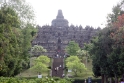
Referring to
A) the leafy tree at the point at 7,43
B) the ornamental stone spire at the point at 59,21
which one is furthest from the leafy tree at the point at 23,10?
the ornamental stone spire at the point at 59,21

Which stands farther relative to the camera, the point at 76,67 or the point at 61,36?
the point at 61,36

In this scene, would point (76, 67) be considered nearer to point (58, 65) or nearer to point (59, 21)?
point (58, 65)

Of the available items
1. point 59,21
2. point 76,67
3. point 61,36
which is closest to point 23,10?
point 76,67

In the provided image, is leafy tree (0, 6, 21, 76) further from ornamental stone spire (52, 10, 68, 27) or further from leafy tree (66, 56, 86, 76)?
ornamental stone spire (52, 10, 68, 27)

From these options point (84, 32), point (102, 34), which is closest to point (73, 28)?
point (84, 32)

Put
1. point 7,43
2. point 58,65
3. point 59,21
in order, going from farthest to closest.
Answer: point 59,21 → point 58,65 → point 7,43

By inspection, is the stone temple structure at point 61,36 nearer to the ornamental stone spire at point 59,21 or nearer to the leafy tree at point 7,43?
the ornamental stone spire at point 59,21

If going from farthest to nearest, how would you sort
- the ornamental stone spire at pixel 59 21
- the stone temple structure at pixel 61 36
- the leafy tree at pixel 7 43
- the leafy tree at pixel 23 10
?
the ornamental stone spire at pixel 59 21
the stone temple structure at pixel 61 36
the leafy tree at pixel 23 10
the leafy tree at pixel 7 43

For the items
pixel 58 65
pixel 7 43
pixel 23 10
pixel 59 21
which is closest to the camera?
pixel 7 43

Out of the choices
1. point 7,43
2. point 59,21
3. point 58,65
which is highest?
point 59,21

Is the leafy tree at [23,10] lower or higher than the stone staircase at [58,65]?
higher

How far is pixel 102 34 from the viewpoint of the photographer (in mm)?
20766

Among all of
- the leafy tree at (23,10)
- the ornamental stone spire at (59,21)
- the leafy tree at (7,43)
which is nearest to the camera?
the leafy tree at (7,43)

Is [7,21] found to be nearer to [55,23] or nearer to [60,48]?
[60,48]
